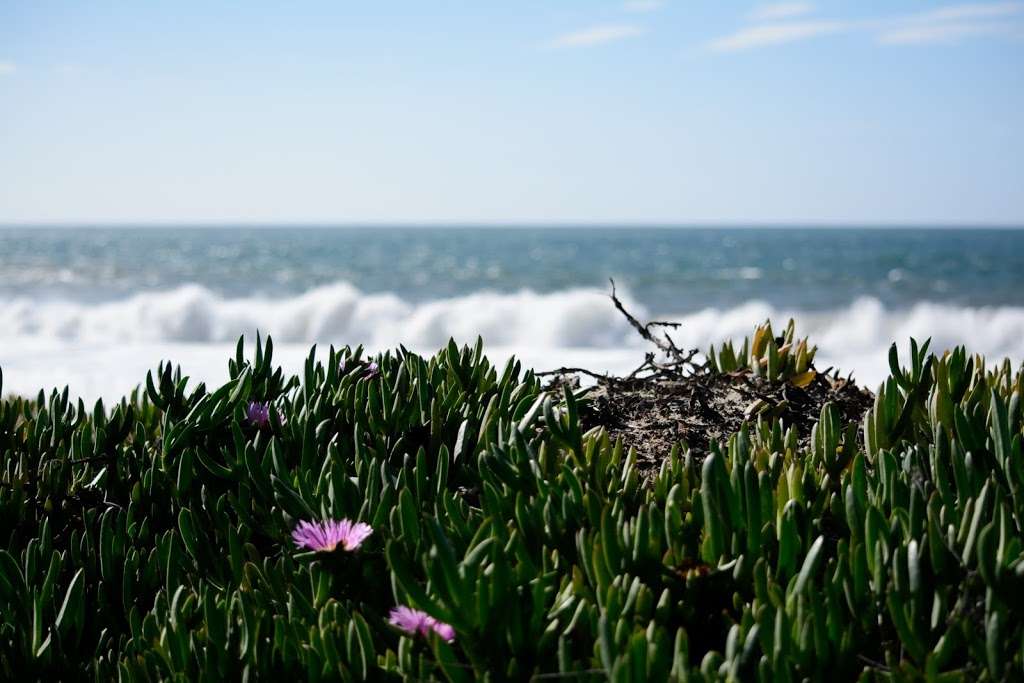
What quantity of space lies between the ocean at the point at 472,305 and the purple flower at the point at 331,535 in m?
2.61

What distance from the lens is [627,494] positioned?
5.49ft

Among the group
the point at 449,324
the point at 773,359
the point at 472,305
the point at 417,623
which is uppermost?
the point at 773,359

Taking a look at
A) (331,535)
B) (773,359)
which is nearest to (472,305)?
(773,359)

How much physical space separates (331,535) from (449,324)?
1623 centimetres

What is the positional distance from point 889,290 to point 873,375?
2079cm

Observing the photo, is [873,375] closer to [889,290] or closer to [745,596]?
[745,596]

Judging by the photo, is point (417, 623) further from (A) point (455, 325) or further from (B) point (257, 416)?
(A) point (455, 325)

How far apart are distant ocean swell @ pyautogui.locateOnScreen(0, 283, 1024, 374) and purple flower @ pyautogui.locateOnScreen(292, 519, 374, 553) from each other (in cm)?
1400

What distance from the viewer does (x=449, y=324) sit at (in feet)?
57.9

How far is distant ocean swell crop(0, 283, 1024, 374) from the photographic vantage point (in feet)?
55.6

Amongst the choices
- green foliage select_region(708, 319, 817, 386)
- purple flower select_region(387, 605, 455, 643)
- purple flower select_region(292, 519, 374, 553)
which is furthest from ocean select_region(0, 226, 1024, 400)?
purple flower select_region(387, 605, 455, 643)

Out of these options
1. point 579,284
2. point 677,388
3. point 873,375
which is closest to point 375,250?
point 579,284

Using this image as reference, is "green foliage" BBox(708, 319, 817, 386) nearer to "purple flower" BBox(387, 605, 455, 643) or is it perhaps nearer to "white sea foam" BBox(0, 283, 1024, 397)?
"purple flower" BBox(387, 605, 455, 643)

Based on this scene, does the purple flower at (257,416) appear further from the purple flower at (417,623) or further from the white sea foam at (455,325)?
the white sea foam at (455,325)
